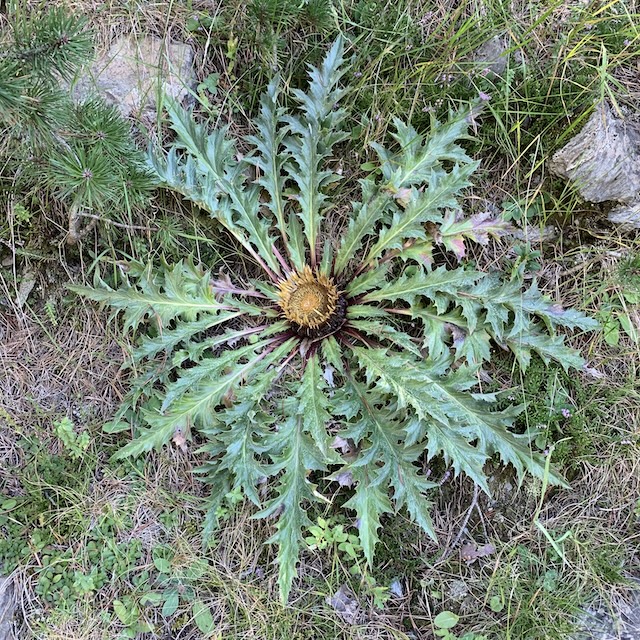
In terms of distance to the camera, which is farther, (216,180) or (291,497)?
(216,180)

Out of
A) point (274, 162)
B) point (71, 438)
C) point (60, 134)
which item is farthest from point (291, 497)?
point (60, 134)

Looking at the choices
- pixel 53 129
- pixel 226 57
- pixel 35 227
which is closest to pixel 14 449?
pixel 35 227

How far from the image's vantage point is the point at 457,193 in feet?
8.45

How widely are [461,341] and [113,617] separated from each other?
6.97 ft

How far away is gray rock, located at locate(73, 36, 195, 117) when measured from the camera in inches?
106

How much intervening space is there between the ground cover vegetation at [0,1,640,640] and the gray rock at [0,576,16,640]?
0.07 m

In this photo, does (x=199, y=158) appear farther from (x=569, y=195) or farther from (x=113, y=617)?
(x=113, y=617)

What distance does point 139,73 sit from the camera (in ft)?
8.91

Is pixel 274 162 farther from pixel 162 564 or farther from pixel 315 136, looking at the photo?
pixel 162 564

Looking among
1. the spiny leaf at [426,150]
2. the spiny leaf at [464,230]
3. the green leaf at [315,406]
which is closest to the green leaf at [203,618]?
the green leaf at [315,406]

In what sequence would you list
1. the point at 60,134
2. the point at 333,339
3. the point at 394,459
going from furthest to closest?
the point at 333,339, the point at 394,459, the point at 60,134

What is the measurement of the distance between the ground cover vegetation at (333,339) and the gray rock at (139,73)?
0.29ft

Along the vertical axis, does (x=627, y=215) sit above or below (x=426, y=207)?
below

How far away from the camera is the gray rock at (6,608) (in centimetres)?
267
